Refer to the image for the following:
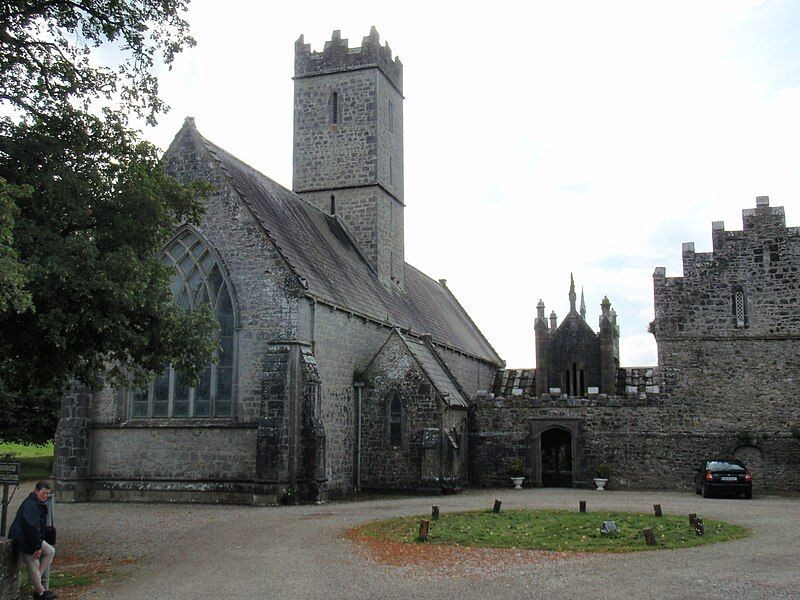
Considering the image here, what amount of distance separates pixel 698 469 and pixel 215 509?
16.4m

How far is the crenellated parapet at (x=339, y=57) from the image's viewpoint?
35438 mm

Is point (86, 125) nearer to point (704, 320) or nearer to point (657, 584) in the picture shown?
point (657, 584)

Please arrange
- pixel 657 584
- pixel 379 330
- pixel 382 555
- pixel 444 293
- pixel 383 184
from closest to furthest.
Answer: pixel 657 584 → pixel 382 555 → pixel 379 330 → pixel 383 184 → pixel 444 293

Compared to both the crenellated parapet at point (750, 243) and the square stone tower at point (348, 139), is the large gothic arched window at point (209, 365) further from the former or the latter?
the crenellated parapet at point (750, 243)

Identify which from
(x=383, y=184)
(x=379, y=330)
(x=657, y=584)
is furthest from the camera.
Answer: (x=383, y=184)

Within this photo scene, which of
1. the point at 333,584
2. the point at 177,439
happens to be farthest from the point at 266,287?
the point at 333,584

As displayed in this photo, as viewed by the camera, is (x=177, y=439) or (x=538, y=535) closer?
(x=538, y=535)

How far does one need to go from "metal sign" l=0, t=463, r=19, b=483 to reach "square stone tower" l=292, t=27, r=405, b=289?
2304 cm

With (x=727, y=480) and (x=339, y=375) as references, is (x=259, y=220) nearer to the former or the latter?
(x=339, y=375)

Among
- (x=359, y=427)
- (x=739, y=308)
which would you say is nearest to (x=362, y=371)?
(x=359, y=427)

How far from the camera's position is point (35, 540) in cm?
1117

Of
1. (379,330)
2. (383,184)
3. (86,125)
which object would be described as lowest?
(379,330)

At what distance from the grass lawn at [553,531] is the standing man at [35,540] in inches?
259

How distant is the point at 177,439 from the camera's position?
82.0 ft
